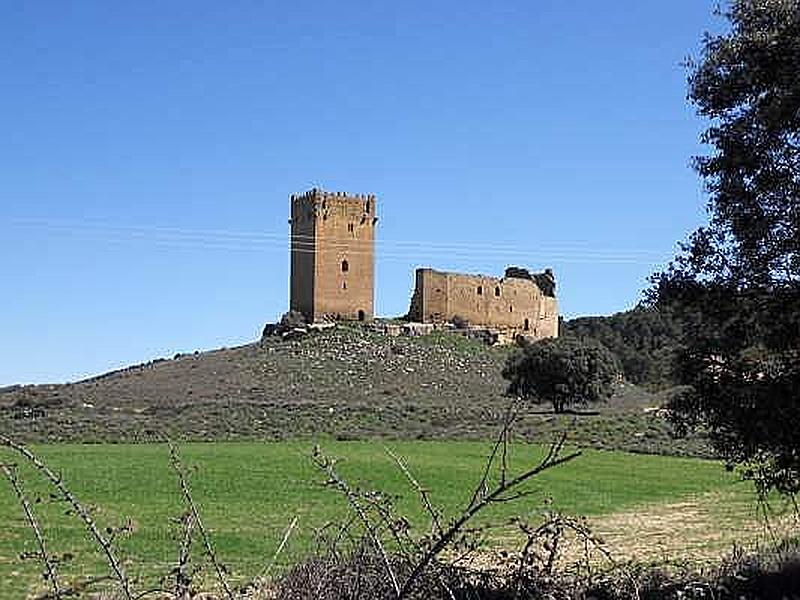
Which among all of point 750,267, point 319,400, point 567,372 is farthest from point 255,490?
point 567,372

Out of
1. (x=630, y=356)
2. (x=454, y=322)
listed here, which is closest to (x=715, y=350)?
(x=454, y=322)

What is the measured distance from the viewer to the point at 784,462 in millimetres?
11773

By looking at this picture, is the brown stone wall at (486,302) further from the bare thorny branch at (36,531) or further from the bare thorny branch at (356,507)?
the bare thorny branch at (36,531)

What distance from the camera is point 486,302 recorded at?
9481 cm

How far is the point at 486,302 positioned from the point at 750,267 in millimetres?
83108

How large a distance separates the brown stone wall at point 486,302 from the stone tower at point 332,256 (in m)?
4.34

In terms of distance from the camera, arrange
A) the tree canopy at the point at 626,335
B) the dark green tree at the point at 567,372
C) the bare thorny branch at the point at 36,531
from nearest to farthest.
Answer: the bare thorny branch at the point at 36,531 < the dark green tree at the point at 567,372 < the tree canopy at the point at 626,335

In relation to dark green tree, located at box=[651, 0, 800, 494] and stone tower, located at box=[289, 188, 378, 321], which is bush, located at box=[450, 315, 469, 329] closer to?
stone tower, located at box=[289, 188, 378, 321]

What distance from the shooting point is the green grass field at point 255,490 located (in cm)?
1573

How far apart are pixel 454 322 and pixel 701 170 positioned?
265 feet

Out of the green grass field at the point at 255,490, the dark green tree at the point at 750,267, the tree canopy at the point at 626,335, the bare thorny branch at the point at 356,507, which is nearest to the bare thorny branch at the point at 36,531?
the bare thorny branch at the point at 356,507

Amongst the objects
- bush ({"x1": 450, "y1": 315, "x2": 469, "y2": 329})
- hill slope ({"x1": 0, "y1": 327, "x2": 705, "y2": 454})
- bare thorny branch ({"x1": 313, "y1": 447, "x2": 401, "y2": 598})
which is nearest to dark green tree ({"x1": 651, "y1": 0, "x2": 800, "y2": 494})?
bare thorny branch ({"x1": 313, "y1": 447, "x2": 401, "y2": 598})

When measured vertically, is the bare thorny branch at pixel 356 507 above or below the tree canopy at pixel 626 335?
below

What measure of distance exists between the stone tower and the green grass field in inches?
1689
